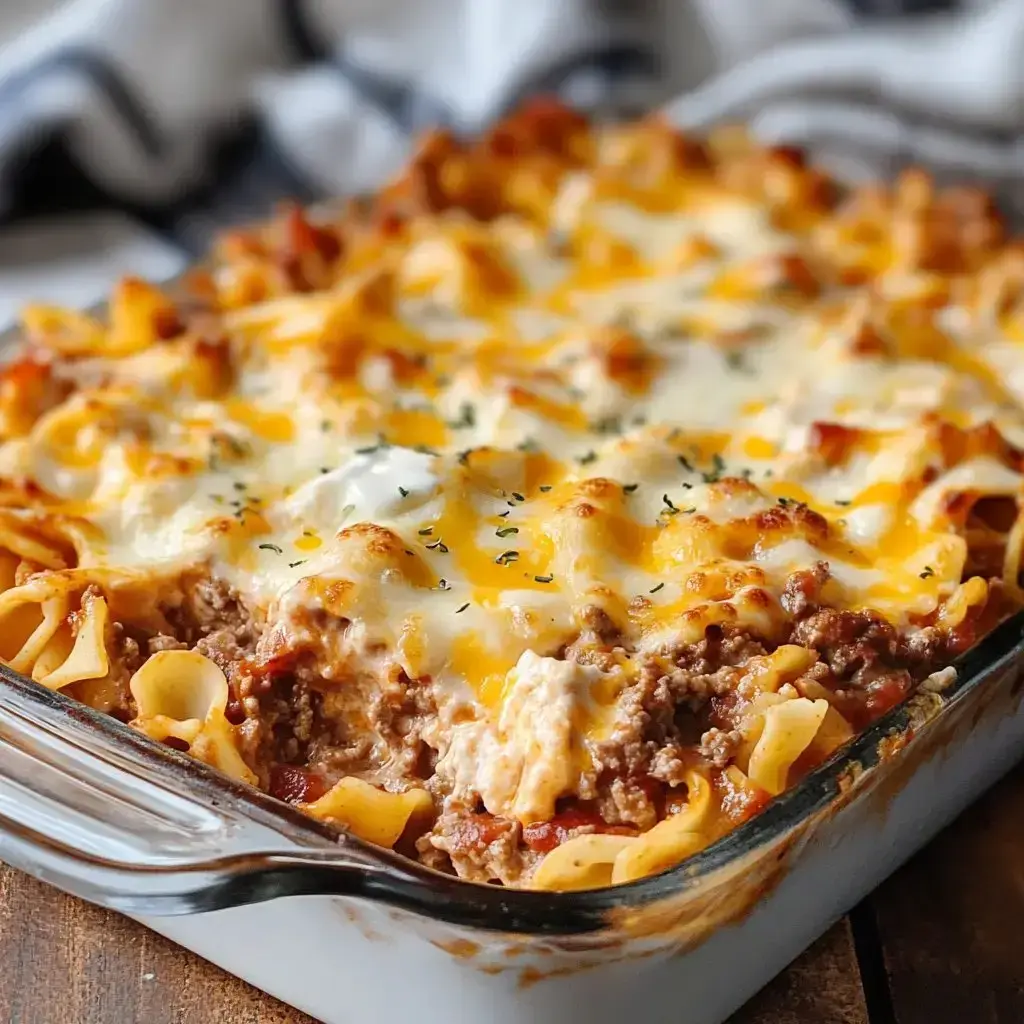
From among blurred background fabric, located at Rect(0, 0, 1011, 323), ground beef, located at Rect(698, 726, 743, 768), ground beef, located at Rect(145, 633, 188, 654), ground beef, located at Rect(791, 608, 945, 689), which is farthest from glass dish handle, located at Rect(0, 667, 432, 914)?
blurred background fabric, located at Rect(0, 0, 1011, 323)

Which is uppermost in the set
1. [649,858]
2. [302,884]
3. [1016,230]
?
[302,884]

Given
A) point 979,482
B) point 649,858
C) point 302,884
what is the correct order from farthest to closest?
point 979,482 → point 649,858 → point 302,884

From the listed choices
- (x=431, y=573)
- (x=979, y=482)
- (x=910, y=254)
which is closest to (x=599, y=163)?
(x=910, y=254)

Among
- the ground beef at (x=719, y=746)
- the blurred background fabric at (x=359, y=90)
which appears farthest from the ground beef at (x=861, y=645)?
the blurred background fabric at (x=359, y=90)

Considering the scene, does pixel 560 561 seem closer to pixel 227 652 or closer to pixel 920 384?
pixel 227 652

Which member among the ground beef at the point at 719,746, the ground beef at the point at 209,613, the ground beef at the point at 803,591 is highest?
the ground beef at the point at 209,613

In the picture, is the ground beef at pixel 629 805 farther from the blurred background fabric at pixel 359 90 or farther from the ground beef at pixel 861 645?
the blurred background fabric at pixel 359 90
